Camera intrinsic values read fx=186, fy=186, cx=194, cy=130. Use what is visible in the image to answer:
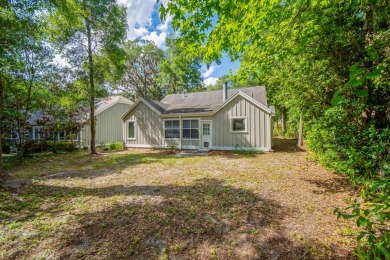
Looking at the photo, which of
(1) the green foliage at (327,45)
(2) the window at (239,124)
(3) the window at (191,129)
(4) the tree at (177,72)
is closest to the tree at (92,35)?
(3) the window at (191,129)

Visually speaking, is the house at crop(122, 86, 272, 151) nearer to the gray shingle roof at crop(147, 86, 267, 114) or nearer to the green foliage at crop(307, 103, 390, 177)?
the gray shingle roof at crop(147, 86, 267, 114)

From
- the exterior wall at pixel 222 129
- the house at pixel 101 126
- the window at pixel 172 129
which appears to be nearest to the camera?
the exterior wall at pixel 222 129

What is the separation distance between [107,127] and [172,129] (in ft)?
24.2

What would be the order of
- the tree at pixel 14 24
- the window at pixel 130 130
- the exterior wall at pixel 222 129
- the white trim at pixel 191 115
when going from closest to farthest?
the tree at pixel 14 24
the exterior wall at pixel 222 129
the white trim at pixel 191 115
the window at pixel 130 130

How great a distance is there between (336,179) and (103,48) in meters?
13.9

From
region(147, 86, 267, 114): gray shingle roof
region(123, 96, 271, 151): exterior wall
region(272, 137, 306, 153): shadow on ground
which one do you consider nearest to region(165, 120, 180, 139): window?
region(123, 96, 271, 151): exterior wall

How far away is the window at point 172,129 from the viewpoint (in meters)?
14.1

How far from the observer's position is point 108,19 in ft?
38.0

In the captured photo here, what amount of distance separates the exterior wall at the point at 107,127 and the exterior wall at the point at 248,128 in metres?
10.4

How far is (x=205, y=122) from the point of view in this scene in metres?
13.2

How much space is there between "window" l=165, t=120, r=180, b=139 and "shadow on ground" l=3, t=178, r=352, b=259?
9029mm

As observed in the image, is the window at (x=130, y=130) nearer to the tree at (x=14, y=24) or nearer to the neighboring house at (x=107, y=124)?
the neighboring house at (x=107, y=124)

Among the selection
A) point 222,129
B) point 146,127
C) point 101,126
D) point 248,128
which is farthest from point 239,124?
point 101,126

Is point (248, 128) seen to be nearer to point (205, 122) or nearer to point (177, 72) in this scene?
point (205, 122)
